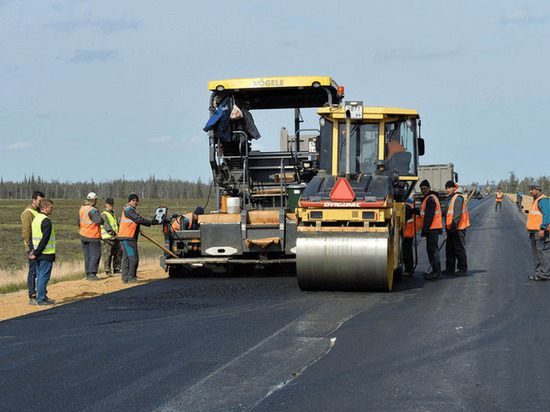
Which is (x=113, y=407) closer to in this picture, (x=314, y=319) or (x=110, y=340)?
(x=110, y=340)

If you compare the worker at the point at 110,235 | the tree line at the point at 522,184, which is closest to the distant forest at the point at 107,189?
the tree line at the point at 522,184

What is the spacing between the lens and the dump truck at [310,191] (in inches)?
402

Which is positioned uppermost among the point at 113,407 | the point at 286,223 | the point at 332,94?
the point at 332,94

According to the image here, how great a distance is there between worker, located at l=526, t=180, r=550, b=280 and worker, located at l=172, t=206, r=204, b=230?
225 inches

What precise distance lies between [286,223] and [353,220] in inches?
94.8

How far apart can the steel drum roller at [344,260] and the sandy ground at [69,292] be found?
11.6 ft

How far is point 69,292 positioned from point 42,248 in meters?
2.18

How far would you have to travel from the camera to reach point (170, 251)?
13.1m

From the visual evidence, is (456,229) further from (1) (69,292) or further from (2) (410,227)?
(1) (69,292)

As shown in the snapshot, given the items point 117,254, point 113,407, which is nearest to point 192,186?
point 117,254

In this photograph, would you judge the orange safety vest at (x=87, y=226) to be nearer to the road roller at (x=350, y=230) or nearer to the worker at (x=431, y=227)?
the road roller at (x=350, y=230)

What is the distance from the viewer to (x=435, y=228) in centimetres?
1277

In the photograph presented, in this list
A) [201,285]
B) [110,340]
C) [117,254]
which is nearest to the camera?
[110,340]

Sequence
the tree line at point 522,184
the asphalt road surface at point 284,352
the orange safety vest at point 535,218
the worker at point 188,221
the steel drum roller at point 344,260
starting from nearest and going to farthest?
the asphalt road surface at point 284,352, the steel drum roller at point 344,260, the orange safety vest at point 535,218, the worker at point 188,221, the tree line at point 522,184
